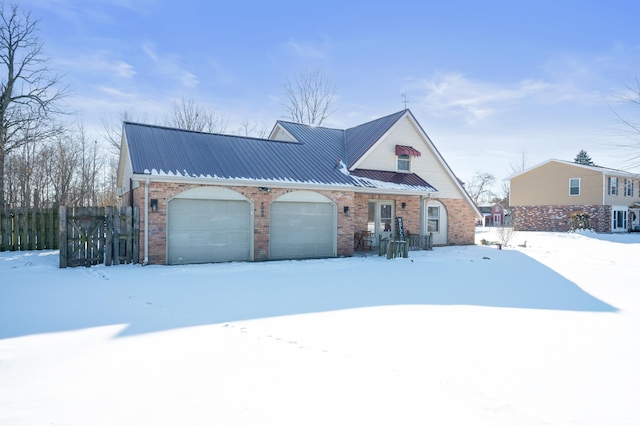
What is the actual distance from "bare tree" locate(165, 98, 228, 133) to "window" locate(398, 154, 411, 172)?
20691 millimetres

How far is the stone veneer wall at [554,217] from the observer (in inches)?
1235

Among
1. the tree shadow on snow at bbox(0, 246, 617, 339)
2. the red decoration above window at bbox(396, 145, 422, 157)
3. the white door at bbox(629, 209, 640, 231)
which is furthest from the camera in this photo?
the white door at bbox(629, 209, 640, 231)

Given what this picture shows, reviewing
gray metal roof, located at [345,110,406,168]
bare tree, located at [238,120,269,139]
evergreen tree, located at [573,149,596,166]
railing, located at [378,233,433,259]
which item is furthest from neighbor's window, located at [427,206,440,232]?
evergreen tree, located at [573,149,596,166]

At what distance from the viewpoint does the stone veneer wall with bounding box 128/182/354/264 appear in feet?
39.8

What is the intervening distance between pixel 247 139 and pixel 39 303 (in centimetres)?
1099

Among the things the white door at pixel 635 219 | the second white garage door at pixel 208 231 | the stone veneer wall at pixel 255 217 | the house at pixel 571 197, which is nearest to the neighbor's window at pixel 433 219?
the stone veneer wall at pixel 255 217

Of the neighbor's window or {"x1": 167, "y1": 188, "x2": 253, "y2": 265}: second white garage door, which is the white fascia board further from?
the neighbor's window

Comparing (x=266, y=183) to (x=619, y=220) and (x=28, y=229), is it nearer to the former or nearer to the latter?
(x=28, y=229)

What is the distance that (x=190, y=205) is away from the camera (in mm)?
12820

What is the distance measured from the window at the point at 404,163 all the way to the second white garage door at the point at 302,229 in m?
5.49

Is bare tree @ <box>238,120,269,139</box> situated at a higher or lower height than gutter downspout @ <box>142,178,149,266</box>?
higher

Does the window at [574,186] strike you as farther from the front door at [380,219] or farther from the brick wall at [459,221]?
the front door at [380,219]

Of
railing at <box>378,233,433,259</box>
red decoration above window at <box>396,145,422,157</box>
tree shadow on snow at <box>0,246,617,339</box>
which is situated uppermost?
red decoration above window at <box>396,145,422,157</box>

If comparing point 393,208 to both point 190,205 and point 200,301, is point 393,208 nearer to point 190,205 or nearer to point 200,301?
point 190,205
